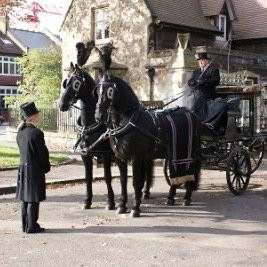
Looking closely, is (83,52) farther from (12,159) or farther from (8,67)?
(8,67)

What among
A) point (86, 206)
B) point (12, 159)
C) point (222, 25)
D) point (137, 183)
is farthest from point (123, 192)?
point (222, 25)

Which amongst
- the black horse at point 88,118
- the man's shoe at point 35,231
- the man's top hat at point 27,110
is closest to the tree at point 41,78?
the black horse at point 88,118

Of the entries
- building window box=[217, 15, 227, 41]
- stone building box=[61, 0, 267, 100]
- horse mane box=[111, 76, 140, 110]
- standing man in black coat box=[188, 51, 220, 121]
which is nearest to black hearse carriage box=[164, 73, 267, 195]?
standing man in black coat box=[188, 51, 220, 121]

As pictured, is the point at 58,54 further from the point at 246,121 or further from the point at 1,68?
the point at 246,121

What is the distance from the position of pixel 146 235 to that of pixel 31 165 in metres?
1.91

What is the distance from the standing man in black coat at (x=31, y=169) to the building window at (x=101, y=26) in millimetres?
20232

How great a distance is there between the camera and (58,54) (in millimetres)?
40688

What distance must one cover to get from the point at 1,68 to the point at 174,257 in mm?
57062

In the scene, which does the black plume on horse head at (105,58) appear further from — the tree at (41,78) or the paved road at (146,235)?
the tree at (41,78)

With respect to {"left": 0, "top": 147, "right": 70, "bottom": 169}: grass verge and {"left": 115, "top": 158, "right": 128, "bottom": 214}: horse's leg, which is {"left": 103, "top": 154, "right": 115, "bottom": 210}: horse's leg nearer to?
{"left": 115, "top": 158, "right": 128, "bottom": 214}: horse's leg

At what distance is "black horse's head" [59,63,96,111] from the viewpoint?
31.5ft

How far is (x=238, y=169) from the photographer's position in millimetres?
11773

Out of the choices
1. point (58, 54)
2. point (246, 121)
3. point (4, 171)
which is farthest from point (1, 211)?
point (58, 54)

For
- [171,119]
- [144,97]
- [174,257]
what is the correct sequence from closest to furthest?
[174,257], [171,119], [144,97]
